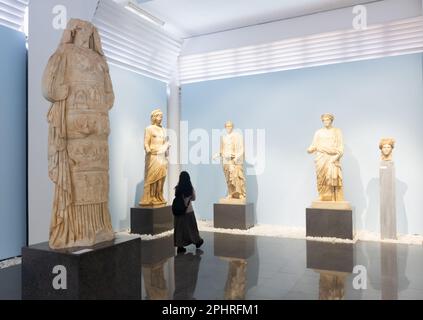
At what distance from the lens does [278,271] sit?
4.39m

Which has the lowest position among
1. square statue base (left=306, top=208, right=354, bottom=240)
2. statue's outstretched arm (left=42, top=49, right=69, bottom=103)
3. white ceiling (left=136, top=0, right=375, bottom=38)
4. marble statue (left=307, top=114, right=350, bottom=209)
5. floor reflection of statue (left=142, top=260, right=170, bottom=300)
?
floor reflection of statue (left=142, top=260, right=170, bottom=300)

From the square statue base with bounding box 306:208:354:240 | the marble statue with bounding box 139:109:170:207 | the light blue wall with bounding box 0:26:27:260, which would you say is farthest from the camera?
the marble statue with bounding box 139:109:170:207

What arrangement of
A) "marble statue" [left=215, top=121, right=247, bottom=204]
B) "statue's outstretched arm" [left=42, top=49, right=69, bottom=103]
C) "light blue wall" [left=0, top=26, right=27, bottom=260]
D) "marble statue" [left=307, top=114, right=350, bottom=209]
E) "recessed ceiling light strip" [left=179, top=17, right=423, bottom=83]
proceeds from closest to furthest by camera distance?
"statue's outstretched arm" [left=42, top=49, right=69, bottom=103]
"light blue wall" [left=0, top=26, right=27, bottom=260]
"marble statue" [left=307, top=114, right=350, bottom=209]
"recessed ceiling light strip" [left=179, top=17, right=423, bottom=83]
"marble statue" [left=215, top=121, right=247, bottom=204]

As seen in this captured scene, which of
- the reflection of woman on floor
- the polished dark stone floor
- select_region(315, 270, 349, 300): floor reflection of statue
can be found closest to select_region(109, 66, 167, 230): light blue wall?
the polished dark stone floor

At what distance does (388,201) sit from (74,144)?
5.40 m

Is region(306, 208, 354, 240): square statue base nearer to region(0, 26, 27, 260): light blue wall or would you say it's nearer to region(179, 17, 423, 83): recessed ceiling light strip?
region(179, 17, 423, 83): recessed ceiling light strip

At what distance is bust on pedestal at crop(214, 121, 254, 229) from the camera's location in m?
7.30

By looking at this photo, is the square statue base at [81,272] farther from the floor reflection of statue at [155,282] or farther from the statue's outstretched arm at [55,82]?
the statue's outstretched arm at [55,82]

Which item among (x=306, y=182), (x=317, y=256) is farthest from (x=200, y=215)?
(x=317, y=256)

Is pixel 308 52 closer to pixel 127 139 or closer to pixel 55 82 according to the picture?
pixel 127 139

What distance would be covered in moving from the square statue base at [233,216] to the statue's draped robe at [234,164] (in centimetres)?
30

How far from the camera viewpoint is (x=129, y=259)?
3373mm

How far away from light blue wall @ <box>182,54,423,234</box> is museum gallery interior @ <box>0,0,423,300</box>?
0.03m

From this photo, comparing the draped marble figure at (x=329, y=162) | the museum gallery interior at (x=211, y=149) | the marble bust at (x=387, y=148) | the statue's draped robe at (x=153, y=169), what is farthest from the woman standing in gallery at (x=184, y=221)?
the marble bust at (x=387, y=148)
